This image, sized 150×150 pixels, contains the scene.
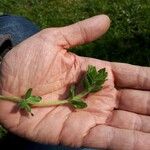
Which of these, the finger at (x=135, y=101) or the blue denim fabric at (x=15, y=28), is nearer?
the finger at (x=135, y=101)

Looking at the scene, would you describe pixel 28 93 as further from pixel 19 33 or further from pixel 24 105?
pixel 19 33

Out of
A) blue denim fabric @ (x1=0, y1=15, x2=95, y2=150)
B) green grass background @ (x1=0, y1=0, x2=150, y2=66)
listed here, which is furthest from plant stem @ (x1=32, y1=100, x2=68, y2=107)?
green grass background @ (x1=0, y1=0, x2=150, y2=66)

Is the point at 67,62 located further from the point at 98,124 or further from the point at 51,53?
the point at 98,124

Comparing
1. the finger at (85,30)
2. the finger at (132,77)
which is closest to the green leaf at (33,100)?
the finger at (85,30)

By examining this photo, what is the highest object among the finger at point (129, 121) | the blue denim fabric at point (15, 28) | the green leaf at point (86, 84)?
the blue denim fabric at point (15, 28)

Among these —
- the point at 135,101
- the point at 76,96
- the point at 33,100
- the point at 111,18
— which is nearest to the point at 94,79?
the point at 76,96

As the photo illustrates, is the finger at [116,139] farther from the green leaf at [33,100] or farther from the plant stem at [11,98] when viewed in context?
the plant stem at [11,98]

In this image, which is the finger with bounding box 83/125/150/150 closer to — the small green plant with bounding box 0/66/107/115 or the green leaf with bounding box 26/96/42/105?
the small green plant with bounding box 0/66/107/115
